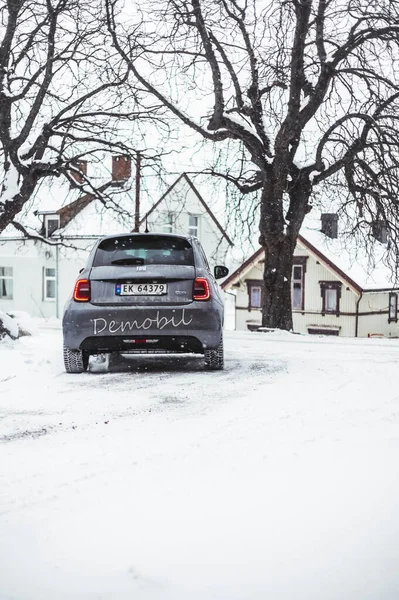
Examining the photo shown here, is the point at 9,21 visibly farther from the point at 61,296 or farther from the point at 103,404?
the point at 61,296

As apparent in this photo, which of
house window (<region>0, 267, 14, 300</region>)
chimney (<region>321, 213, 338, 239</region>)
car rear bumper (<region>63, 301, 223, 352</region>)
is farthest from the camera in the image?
house window (<region>0, 267, 14, 300</region>)

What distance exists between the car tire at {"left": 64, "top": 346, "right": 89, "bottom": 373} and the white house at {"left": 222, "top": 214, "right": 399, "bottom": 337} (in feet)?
116

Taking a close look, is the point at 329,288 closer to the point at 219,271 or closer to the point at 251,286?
the point at 251,286

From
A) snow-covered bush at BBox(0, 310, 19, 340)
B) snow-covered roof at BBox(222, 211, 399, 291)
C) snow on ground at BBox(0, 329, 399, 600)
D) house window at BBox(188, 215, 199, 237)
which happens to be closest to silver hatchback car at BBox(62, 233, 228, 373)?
snow on ground at BBox(0, 329, 399, 600)

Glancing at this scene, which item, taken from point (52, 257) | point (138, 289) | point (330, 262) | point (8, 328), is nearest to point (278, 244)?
point (8, 328)

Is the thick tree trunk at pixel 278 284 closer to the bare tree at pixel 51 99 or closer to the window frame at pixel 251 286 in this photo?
the bare tree at pixel 51 99

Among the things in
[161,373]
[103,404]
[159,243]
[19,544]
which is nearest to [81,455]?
[19,544]

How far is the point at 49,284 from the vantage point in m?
45.0

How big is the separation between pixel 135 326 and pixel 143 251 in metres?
0.89

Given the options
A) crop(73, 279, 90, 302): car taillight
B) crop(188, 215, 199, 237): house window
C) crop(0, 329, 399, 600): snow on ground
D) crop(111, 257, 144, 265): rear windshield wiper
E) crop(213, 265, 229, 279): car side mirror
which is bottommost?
crop(0, 329, 399, 600): snow on ground

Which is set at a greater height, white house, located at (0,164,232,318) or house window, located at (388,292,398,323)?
white house, located at (0,164,232,318)

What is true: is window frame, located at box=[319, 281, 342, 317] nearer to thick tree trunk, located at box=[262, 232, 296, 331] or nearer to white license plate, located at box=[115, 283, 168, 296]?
thick tree trunk, located at box=[262, 232, 296, 331]

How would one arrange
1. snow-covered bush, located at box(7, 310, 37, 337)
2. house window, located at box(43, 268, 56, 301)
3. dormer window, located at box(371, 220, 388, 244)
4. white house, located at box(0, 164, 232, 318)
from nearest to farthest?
snow-covered bush, located at box(7, 310, 37, 337) → dormer window, located at box(371, 220, 388, 244) → white house, located at box(0, 164, 232, 318) → house window, located at box(43, 268, 56, 301)

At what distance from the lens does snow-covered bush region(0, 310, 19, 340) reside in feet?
35.6
